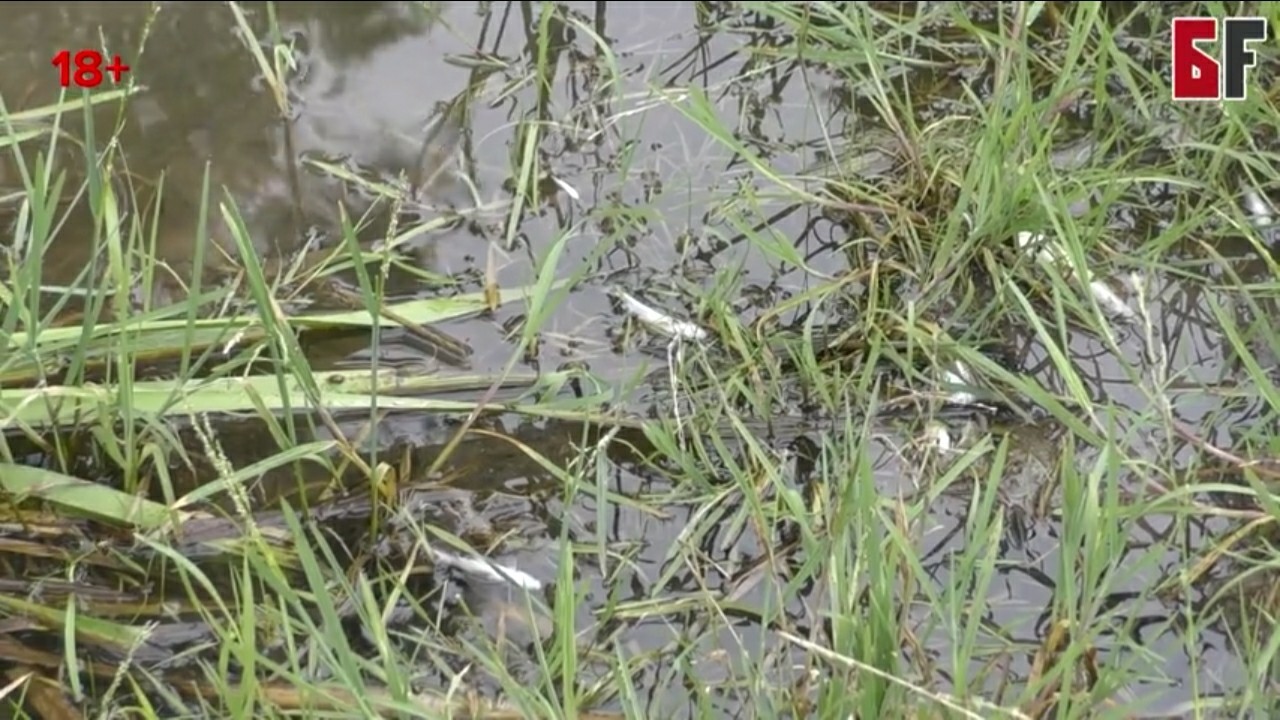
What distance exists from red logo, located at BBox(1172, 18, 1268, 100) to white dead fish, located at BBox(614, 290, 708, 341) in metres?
0.71

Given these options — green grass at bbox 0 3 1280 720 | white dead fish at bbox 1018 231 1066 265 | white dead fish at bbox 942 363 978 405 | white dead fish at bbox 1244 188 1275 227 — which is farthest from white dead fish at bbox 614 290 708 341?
white dead fish at bbox 1244 188 1275 227

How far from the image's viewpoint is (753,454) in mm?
1505

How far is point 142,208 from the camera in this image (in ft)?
6.06

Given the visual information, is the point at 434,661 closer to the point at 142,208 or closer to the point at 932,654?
the point at 932,654

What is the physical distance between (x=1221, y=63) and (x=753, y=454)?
85 cm

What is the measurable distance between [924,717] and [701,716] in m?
0.19

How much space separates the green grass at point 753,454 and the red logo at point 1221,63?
0.04 meters

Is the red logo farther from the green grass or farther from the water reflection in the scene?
the water reflection

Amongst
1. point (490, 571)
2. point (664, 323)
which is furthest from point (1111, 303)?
point (490, 571)

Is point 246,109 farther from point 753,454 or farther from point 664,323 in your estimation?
point 753,454

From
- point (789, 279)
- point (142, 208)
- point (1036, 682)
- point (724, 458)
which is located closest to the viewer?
point (1036, 682)

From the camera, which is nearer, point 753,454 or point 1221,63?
point 753,454

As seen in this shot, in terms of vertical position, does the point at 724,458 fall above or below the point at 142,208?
below

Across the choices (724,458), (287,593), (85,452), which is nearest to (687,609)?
(724,458)
